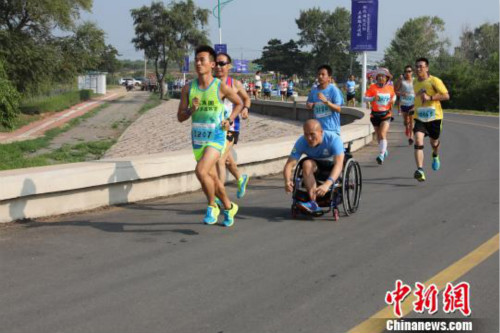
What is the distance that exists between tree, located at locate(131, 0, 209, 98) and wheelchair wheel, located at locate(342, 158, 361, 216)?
168 ft

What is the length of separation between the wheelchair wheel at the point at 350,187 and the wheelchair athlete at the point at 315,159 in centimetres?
28

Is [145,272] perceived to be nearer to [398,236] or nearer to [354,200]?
[398,236]

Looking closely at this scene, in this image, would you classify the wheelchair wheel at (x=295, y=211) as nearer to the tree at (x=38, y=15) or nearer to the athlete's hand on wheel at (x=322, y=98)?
the athlete's hand on wheel at (x=322, y=98)

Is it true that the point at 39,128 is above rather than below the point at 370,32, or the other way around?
below

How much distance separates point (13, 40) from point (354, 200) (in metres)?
34.4

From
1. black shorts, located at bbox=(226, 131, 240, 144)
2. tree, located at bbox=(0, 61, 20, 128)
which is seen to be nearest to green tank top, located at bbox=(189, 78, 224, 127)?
black shorts, located at bbox=(226, 131, 240, 144)

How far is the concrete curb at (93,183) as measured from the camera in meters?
7.35

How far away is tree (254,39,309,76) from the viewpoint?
119 m

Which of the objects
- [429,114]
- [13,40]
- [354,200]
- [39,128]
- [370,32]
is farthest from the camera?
[13,40]

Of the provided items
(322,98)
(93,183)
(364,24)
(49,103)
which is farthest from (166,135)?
(93,183)

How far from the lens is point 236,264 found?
19.2 feet

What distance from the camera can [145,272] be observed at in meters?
5.59

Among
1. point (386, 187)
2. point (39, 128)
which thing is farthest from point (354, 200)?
point (39, 128)

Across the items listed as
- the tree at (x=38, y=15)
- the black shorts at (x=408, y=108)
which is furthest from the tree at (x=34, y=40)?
the black shorts at (x=408, y=108)
